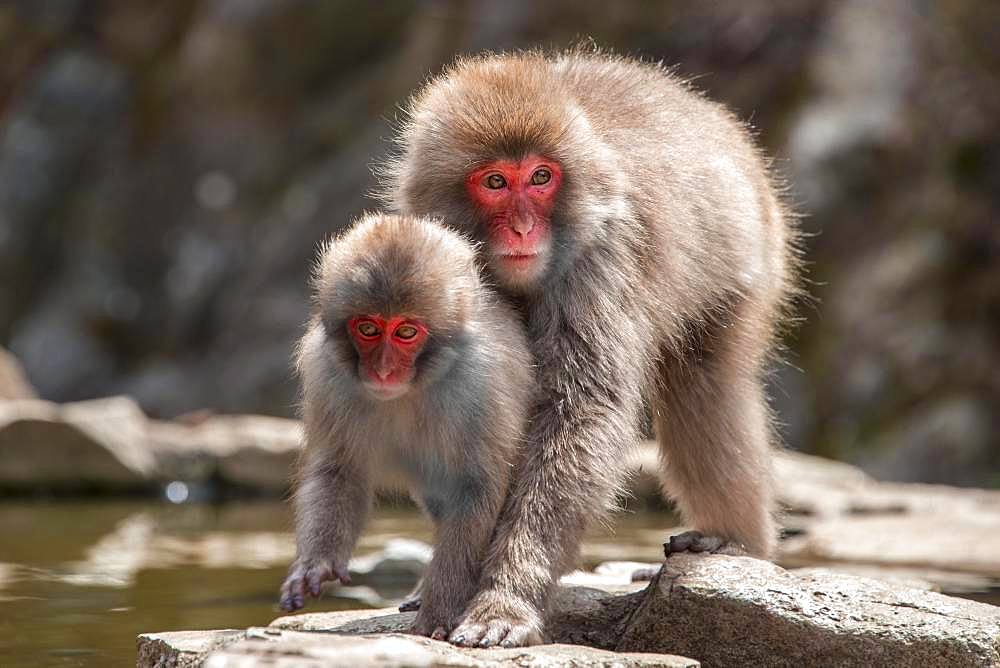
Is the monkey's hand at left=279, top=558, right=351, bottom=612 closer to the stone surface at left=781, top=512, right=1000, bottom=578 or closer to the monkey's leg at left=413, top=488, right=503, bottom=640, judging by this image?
the monkey's leg at left=413, top=488, right=503, bottom=640

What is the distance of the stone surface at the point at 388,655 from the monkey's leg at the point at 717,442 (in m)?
1.42

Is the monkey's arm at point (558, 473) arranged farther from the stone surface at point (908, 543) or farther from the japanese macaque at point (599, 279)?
the stone surface at point (908, 543)

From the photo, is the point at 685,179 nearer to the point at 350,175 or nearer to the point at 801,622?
the point at 801,622

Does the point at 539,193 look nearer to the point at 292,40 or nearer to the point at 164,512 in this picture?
the point at 164,512

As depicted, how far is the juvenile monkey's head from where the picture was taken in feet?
12.8

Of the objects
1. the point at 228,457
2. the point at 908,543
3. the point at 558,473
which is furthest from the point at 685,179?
the point at 228,457

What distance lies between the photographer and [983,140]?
12047 mm

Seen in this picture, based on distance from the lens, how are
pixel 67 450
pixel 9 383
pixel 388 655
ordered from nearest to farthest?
pixel 388 655 → pixel 67 450 → pixel 9 383

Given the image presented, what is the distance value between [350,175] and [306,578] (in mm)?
11357

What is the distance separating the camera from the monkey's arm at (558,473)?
154 inches

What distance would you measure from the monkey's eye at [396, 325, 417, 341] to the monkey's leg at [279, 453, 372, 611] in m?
0.47

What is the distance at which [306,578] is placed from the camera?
13.1 feet

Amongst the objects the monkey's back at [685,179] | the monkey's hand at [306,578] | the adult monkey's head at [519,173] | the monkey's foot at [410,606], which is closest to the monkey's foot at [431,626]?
the monkey's hand at [306,578]

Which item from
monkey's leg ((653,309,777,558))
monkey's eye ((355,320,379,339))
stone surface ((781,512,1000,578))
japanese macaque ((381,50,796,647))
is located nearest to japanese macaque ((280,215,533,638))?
monkey's eye ((355,320,379,339))
